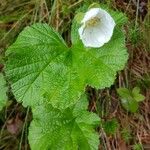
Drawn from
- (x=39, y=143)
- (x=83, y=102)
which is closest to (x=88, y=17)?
(x=83, y=102)

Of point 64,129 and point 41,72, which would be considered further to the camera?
point 64,129

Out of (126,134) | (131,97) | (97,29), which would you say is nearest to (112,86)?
(131,97)

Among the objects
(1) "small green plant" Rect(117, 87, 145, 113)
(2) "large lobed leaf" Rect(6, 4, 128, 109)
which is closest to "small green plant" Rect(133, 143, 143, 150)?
(1) "small green plant" Rect(117, 87, 145, 113)

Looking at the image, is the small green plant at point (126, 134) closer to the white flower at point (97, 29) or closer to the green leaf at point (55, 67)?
the green leaf at point (55, 67)

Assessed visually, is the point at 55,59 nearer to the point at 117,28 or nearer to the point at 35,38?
the point at 35,38

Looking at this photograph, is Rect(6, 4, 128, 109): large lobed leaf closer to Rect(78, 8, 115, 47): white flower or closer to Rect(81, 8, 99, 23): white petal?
Rect(78, 8, 115, 47): white flower

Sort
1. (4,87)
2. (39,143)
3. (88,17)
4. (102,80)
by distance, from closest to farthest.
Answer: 1. (88,17)
2. (102,80)
3. (39,143)
4. (4,87)

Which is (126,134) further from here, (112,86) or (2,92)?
(2,92)
